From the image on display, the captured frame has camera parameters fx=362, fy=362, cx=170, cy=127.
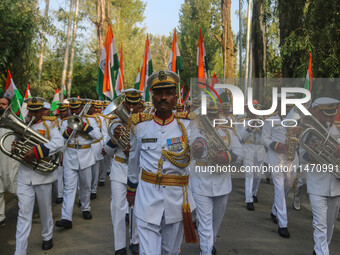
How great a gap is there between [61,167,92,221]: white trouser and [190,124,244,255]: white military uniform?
2.44 meters

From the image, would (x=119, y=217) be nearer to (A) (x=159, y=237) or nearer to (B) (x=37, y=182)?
(B) (x=37, y=182)

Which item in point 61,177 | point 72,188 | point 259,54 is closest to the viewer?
point 72,188

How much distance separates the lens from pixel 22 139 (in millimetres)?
5008

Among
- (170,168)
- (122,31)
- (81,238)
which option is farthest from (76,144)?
(122,31)

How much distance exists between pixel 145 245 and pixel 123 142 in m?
1.93

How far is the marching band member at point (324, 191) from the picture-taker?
4.72 metres

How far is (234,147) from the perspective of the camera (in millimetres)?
5066

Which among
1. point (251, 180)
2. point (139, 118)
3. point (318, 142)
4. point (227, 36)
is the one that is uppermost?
point (227, 36)

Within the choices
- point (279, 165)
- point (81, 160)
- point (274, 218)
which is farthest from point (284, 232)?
point (81, 160)

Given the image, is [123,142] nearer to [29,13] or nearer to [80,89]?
[29,13]

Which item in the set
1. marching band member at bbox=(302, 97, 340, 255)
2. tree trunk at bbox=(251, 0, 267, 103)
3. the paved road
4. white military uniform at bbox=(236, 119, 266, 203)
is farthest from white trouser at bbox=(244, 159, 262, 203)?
tree trunk at bbox=(251, 0, 267, 103)

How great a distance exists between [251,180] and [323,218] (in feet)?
10.8

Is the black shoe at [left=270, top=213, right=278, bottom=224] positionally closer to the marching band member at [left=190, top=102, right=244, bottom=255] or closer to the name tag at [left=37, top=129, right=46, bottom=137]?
the marching band member at [left=190, top=102, right=244, bottom=255]

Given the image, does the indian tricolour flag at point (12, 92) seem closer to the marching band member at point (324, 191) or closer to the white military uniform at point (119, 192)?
the white military uniform at point (119, 192)
